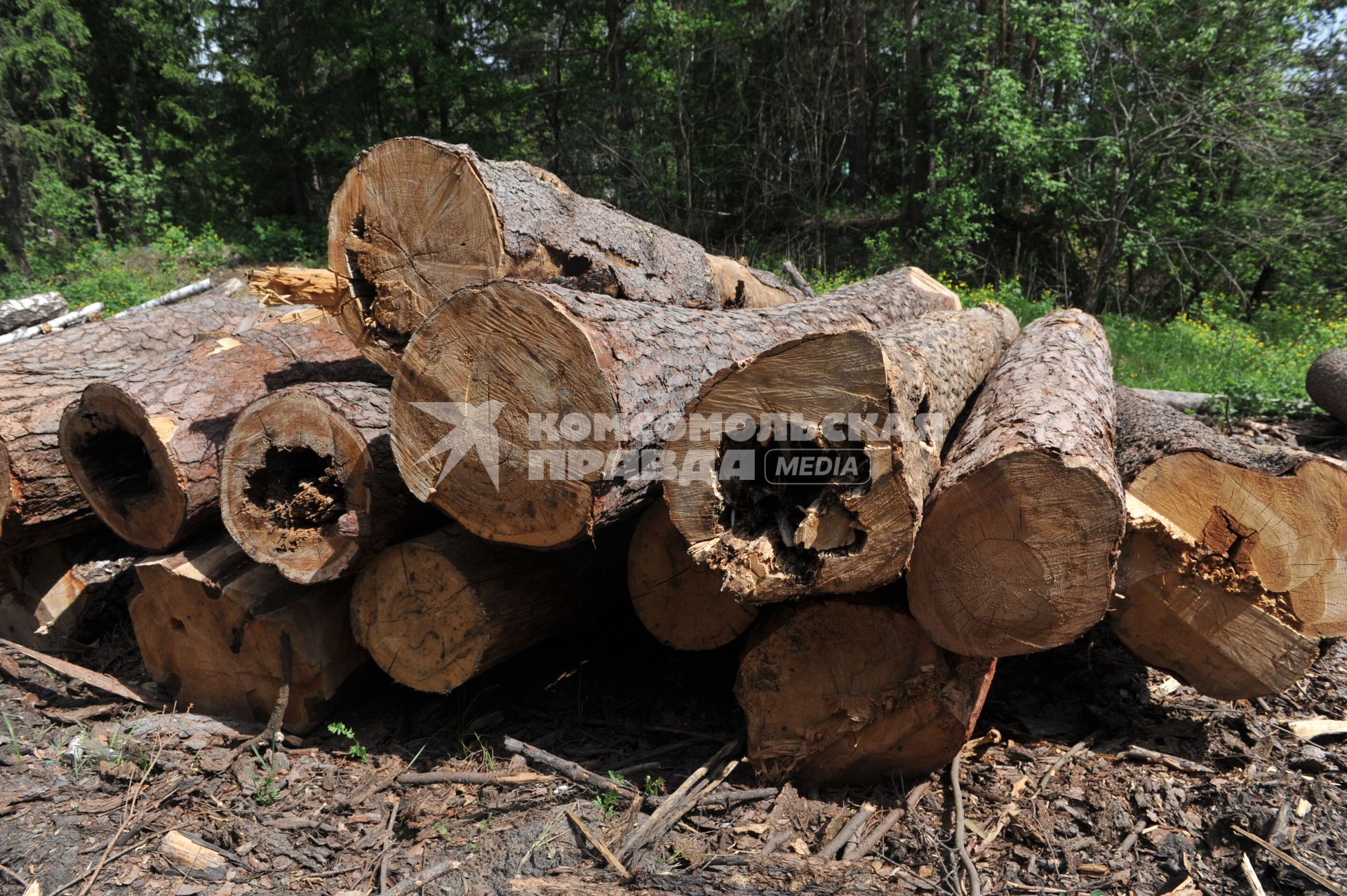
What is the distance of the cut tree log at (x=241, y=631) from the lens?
3076mm

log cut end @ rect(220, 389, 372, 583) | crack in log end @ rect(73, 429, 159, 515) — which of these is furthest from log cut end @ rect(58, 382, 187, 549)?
log cut end @ rect(220, 389, 372, 583)

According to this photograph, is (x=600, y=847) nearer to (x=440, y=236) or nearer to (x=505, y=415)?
(x=505, y=415)

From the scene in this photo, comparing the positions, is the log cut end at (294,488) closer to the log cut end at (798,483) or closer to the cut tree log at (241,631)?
the cut tree log at (241,631)

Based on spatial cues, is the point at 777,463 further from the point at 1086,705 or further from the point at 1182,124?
the point at 1182,124

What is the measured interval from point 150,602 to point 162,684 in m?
0.37

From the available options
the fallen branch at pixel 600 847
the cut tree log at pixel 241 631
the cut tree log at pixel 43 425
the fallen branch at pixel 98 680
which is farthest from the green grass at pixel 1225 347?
the cut tree log at pixel 43 425

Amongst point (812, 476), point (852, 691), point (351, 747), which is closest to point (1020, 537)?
point (812, 476)

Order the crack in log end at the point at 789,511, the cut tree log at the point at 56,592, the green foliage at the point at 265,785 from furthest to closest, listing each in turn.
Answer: the cut tree log at the point at 56,592 < the green foliage at the point at 265,785 < the crack in log end at the point at 789,511

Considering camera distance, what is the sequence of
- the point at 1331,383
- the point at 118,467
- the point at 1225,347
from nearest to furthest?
the point at 118,467
the point at 1331,383
the point at 1225,347

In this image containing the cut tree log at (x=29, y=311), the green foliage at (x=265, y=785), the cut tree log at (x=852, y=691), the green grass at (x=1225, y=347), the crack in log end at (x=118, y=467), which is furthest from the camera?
the cut tree log at (x=29, y=311)

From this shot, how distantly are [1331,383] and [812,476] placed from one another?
5680 mm

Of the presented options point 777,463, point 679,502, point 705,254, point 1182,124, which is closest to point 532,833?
point 679,502

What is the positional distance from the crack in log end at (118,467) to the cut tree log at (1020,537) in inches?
117

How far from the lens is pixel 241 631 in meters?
3.11
